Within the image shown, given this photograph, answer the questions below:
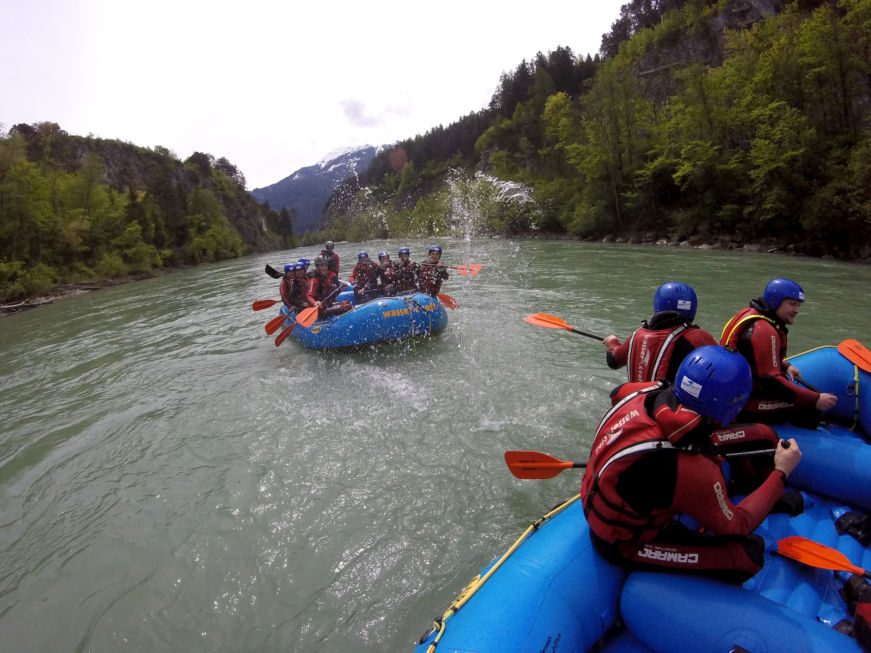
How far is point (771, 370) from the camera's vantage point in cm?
304

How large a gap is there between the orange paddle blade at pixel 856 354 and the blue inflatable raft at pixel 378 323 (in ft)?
17.9

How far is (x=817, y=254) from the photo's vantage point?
1484 cm

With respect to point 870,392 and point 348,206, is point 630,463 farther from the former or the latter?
point 348,206

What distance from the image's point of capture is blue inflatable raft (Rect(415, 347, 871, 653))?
1671 millimetres

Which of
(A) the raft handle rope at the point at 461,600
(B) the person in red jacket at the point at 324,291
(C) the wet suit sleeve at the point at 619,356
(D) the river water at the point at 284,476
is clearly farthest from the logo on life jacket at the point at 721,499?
(B) the person in red jacket at the point at 324,291

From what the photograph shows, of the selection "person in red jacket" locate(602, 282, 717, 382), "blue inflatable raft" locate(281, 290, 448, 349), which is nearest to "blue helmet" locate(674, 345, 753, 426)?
"person in red jacket" locate(602, 282, 717, 382)

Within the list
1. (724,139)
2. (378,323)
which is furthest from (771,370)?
(724,139)

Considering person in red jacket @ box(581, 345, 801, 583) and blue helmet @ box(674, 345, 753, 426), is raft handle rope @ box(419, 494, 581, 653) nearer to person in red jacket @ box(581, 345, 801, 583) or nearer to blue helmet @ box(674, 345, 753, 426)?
person in red jacket @ box(581, 345, 801, 583)

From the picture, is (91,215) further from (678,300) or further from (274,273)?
(678,300)

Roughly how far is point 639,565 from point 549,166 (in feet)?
146

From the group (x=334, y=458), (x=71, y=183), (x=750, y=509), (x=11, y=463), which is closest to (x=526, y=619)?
(x=750, y=509)

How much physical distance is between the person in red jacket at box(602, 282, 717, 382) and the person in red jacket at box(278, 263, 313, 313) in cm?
647

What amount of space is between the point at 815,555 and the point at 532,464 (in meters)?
1.52

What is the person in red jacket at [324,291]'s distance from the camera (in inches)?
298
